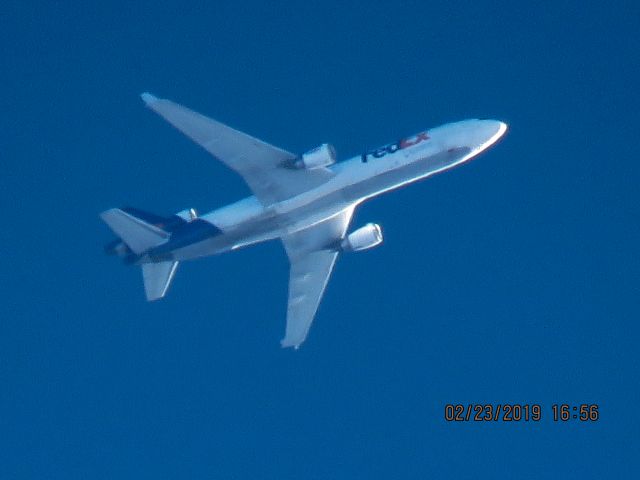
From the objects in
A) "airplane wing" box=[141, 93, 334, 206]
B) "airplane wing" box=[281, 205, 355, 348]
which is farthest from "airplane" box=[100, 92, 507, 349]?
"airplane wing" box=[281, 205, 355, 348]

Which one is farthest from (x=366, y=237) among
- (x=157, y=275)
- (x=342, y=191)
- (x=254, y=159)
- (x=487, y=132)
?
(x=157, y=275)

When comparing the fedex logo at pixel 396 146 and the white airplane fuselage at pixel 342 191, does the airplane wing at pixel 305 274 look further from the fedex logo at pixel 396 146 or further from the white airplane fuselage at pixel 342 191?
the fedex logo at pixel 396 146

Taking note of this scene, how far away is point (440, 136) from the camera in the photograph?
6309 centimetres

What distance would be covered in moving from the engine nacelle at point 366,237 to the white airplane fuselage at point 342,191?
248 cm

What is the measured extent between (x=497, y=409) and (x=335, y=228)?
1431 centimetres

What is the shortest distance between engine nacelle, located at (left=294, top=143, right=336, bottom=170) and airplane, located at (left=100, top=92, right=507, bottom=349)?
55mm

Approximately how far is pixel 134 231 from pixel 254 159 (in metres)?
8.23

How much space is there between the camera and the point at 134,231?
64.9 m

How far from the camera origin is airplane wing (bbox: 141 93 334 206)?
60.8 metres

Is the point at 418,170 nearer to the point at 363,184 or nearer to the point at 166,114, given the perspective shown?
the point at 363,184

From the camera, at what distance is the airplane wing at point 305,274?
226ft

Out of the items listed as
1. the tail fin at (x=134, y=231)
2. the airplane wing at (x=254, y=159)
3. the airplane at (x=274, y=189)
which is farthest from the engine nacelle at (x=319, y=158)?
the tail fin at (x=134, y=231)

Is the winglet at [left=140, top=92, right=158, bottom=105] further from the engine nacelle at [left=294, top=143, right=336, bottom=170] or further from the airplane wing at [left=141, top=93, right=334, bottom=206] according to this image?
the engine nacelle at [left=294, top=143, right=336, bottom=170]

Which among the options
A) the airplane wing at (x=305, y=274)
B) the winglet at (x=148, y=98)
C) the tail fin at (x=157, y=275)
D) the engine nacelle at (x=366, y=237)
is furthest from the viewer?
the airplane wing at (x=305, y=274)
